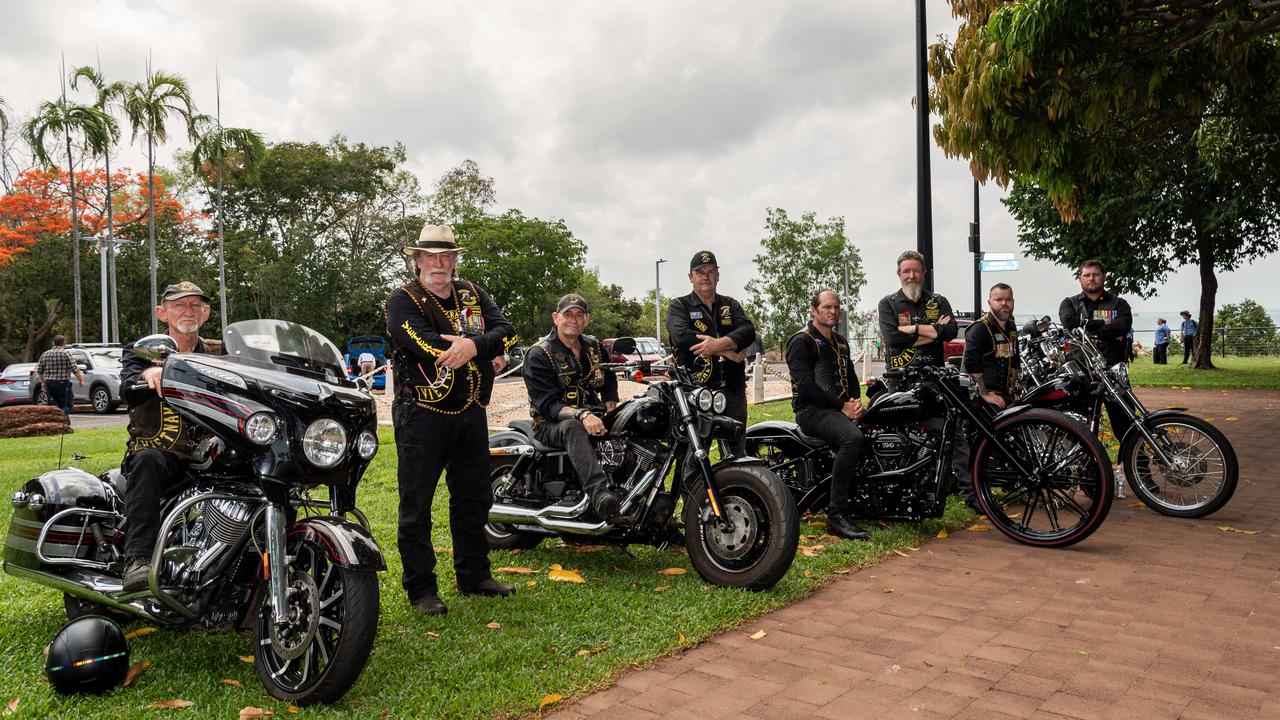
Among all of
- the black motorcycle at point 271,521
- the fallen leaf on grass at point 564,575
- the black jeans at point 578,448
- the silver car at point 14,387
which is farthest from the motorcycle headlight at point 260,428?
the silver car at point 14,387

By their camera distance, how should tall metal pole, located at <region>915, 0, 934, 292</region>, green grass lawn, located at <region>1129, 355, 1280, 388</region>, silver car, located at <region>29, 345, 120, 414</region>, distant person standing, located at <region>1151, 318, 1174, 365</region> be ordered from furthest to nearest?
distant person standing, located at <region>1151, 318, 1174, 365</region> < silver car, located at <region>29, 345, 120, 414</region> < green grass lawn, located at <region>1129, 355, 1280, 388</region> < tall metal pole, located at <region>915, 0, 934, 292</region>

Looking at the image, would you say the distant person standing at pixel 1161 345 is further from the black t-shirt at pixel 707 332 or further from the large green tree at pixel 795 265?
the black t-shirt at pixel 707 332

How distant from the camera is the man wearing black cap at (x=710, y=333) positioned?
646 centimetres

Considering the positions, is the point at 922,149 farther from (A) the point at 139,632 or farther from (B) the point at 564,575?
(A) the point at 139,632

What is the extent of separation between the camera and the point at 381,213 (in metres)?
44.6

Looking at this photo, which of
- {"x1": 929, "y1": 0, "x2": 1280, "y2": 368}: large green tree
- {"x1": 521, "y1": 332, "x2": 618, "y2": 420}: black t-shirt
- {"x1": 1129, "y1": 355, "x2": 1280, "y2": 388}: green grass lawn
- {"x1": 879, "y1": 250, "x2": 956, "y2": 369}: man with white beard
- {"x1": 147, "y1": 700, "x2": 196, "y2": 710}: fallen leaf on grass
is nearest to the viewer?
{"x1": 147, "y1": 700, "x2": 196, "y2": 710}: fallen leaf on grass

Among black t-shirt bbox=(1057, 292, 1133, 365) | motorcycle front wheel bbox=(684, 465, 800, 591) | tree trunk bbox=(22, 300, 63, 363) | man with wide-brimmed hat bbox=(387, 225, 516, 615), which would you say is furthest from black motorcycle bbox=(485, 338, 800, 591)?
tree trunk bbox=(22, 300, 63, 363)

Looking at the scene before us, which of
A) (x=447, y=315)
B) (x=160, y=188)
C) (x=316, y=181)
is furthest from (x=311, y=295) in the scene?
(x=447, y=315)

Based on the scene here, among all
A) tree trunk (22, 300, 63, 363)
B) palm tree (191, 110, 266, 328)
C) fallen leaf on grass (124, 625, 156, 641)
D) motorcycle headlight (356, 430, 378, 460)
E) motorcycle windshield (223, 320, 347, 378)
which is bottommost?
fallen leaf on grass (124, 625, 156, 641)

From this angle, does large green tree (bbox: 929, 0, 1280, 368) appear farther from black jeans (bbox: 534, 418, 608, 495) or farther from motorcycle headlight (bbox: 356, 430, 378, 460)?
motorcycle headlight (bbox: 356, 430, 378, 460)

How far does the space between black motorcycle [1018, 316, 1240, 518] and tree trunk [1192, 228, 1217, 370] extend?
19724 mm

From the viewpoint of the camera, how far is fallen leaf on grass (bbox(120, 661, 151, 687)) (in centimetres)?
385

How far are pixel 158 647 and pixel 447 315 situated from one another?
2069 millimetres

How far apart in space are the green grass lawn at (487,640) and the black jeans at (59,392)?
590 inches
